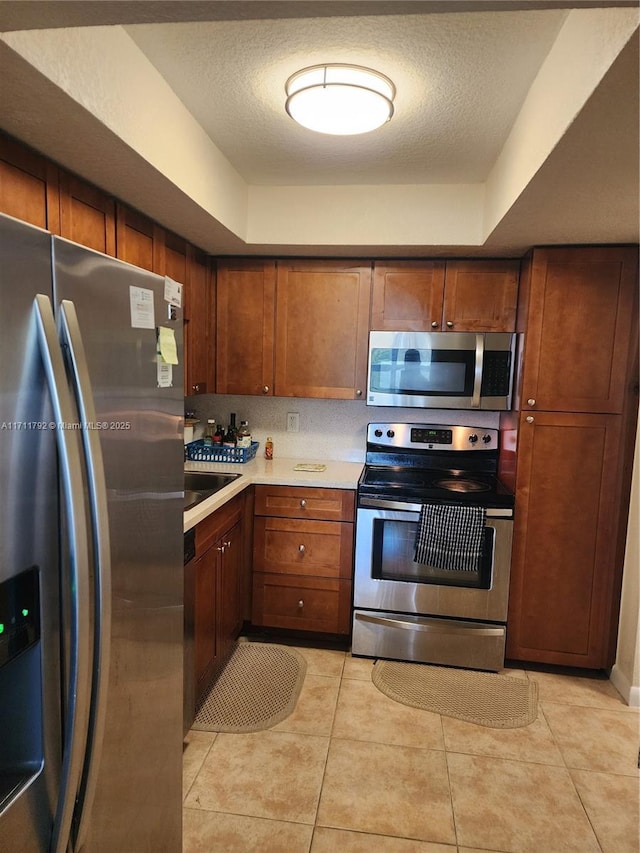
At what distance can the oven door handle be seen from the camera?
8.79ft

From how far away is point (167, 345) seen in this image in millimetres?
1244

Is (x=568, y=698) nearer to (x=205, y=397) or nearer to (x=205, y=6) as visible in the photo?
(x=205, y=397)

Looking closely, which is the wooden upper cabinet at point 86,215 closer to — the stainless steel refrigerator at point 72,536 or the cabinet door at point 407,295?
the stainless steel refrigerator at point 72,536

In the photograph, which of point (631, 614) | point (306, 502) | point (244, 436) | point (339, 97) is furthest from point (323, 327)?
point (631, 614)

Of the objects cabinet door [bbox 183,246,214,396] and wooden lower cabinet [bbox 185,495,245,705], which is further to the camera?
cabinet door [bbox 183,246,214,396]

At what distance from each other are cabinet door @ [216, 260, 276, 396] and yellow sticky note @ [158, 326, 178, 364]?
5.80 feet

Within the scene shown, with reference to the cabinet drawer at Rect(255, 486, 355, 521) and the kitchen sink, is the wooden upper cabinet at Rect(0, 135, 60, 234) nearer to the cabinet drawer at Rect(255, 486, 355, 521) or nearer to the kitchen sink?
the kitchen sink

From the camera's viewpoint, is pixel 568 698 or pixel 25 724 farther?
pixel 568 698

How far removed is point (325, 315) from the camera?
2975 millimetres

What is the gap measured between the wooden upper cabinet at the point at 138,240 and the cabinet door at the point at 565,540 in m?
1.86

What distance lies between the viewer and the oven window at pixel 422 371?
2832 millimetres

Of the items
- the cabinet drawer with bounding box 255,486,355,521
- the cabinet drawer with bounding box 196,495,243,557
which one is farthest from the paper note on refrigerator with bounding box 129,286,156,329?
the cabinet drawer with bounding box 255,486,355,521

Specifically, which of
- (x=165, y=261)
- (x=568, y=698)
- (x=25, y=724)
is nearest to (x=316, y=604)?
(x=568, y=698)

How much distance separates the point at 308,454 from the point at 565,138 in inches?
90.0
